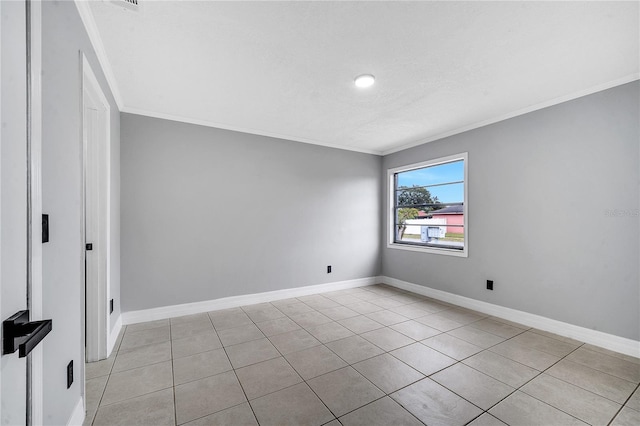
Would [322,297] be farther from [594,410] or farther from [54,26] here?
[54,26]

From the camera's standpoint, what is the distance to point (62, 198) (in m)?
1.42

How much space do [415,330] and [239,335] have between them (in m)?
1.97

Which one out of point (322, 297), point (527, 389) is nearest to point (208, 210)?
point (322, 297)

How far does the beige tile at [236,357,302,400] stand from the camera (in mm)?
2002

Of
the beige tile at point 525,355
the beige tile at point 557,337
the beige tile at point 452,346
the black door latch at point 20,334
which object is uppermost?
the black door latch at point 20,334

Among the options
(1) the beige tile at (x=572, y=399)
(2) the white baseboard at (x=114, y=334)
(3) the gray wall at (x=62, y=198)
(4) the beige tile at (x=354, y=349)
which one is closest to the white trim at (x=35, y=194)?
(3) the gray wall at (x=62, y=198)

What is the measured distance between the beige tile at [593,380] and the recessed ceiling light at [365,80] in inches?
117

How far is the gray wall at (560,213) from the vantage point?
2.54 metres

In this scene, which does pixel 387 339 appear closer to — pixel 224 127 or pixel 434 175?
pixel 434 175

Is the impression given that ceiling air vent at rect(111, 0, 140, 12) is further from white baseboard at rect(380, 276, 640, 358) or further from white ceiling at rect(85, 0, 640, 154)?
white baseboard at rect(380, 276, 640, 358)

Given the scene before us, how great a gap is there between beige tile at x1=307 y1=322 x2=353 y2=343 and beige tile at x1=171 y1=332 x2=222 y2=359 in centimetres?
101

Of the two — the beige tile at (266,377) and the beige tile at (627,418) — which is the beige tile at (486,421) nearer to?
the beige tile at (627,418)

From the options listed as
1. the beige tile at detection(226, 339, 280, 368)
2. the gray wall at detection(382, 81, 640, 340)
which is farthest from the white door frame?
the gray wall at detection(382, 81, 640, 340)

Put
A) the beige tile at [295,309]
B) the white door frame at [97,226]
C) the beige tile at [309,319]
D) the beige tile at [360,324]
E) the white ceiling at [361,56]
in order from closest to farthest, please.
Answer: the white ceiling at [361,56] → the white door frame at [97,226] → the beige tile at [360,324] → the beige tile at [309,319] → the beige tile at [295,309]
